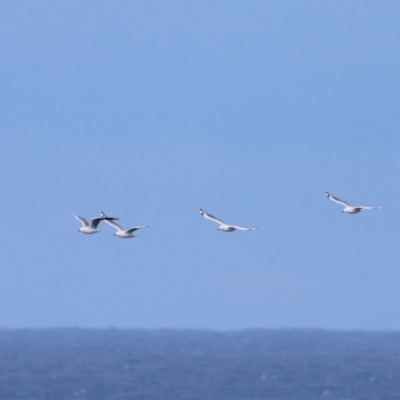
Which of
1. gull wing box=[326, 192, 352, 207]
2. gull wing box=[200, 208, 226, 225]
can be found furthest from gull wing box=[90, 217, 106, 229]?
gull wing box=[326, 192, 352, 207]

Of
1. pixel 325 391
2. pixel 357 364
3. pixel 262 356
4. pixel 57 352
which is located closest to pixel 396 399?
pixel 325 391

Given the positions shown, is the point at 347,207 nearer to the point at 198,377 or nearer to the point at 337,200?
the point at 337,200

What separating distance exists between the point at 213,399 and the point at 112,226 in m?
37.5

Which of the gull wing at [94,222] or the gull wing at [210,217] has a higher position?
the gull wing at [210,217]

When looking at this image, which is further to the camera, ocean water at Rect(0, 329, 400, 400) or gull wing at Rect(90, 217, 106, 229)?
ocean water at Rect(0, 329, 400, 400)

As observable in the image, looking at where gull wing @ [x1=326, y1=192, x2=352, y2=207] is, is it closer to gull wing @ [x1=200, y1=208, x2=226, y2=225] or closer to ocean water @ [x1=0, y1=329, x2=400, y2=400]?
gull wing @ [x1=200, y1=208, x2=226, y2=225]

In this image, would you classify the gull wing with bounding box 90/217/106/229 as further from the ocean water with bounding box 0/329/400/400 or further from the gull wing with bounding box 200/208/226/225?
the ocean water with bounding box 0/329/400/400

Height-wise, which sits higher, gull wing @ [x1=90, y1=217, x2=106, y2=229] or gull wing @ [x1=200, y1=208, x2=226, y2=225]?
gull wing @ [x1=200, y1=208, x2=226, y2=225]

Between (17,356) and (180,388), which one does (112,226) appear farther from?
(17,356)

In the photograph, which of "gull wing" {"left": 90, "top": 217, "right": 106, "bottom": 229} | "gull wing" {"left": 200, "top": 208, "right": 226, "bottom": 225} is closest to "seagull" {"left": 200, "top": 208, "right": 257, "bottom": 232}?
"gull wing" {"left": 200, "top": 208, "right": 226, "bottom": 225}

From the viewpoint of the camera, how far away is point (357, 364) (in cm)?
13000

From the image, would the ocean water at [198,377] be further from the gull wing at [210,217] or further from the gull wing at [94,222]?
the gull wing at [210,217]

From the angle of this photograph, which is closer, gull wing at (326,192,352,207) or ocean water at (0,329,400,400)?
gull wing at (326,192,352,207)

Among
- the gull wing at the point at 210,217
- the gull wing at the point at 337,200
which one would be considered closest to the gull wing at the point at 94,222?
the gull wing at the point at 210,217
